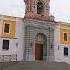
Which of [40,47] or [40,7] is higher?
[40,7]

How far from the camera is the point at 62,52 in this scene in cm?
2656

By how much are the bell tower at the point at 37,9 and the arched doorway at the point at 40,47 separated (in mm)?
2154

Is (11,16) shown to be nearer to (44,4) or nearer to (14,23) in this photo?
(14,23)

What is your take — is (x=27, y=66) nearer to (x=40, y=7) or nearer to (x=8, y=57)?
(x=8, y=57)

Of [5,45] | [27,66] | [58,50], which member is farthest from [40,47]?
[27,66]

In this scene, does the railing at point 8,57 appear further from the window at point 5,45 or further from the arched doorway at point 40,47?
the arched doorway at point 40,47

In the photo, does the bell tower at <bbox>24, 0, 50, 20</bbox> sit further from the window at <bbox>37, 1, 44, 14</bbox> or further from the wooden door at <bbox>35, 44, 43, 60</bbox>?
the wooden door at <bbox>35, 44, 43, 60</bbox>

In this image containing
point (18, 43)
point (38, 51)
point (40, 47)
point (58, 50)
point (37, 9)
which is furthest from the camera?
point (37, 9)

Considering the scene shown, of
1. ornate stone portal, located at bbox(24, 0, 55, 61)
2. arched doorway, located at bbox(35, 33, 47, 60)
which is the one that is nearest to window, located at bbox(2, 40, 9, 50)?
ornate stone portal, located at bbox(24, 0, 55, 61)

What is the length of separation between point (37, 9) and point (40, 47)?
4501 mm

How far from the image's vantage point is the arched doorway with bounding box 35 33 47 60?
25.7 meters

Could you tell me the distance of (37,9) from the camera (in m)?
26.9

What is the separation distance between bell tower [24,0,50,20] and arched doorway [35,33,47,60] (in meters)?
2.15

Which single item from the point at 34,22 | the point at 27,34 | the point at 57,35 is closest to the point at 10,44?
the point at 27,34
